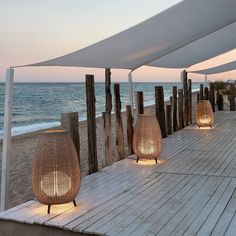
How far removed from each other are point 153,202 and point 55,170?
32.3 inches

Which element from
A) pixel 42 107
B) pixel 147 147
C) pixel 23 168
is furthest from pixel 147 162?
pixel 42 107

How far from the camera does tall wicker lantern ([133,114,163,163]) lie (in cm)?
419

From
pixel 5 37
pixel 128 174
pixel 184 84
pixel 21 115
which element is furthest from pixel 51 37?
pixel 128 174

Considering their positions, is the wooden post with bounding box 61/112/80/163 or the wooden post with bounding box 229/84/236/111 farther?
the wooden post with bounding box 229/84/236/111

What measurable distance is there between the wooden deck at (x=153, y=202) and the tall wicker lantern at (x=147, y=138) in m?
0.14

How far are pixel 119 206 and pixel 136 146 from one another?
1.53 m

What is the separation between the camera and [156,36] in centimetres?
367

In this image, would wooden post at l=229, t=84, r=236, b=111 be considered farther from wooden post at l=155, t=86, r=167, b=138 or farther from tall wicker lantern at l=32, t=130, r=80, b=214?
tall wicker lantern at l=32, t=130, r=80, b=214

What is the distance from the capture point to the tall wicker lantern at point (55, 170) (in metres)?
2.66

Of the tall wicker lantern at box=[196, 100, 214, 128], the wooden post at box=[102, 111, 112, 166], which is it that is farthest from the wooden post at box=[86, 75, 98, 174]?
the tall wicker lantern at box=[196, 100, 214, 128]

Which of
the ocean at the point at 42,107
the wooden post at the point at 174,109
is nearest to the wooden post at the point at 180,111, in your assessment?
the wooden post at the point at 174,109

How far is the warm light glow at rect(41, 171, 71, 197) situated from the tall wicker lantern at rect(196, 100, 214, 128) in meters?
4.83

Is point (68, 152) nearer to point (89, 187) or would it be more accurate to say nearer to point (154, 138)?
point (89, 187)

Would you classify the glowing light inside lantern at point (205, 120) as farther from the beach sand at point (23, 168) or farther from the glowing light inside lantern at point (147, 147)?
the glowing light inside lantern at point (147, 147)
